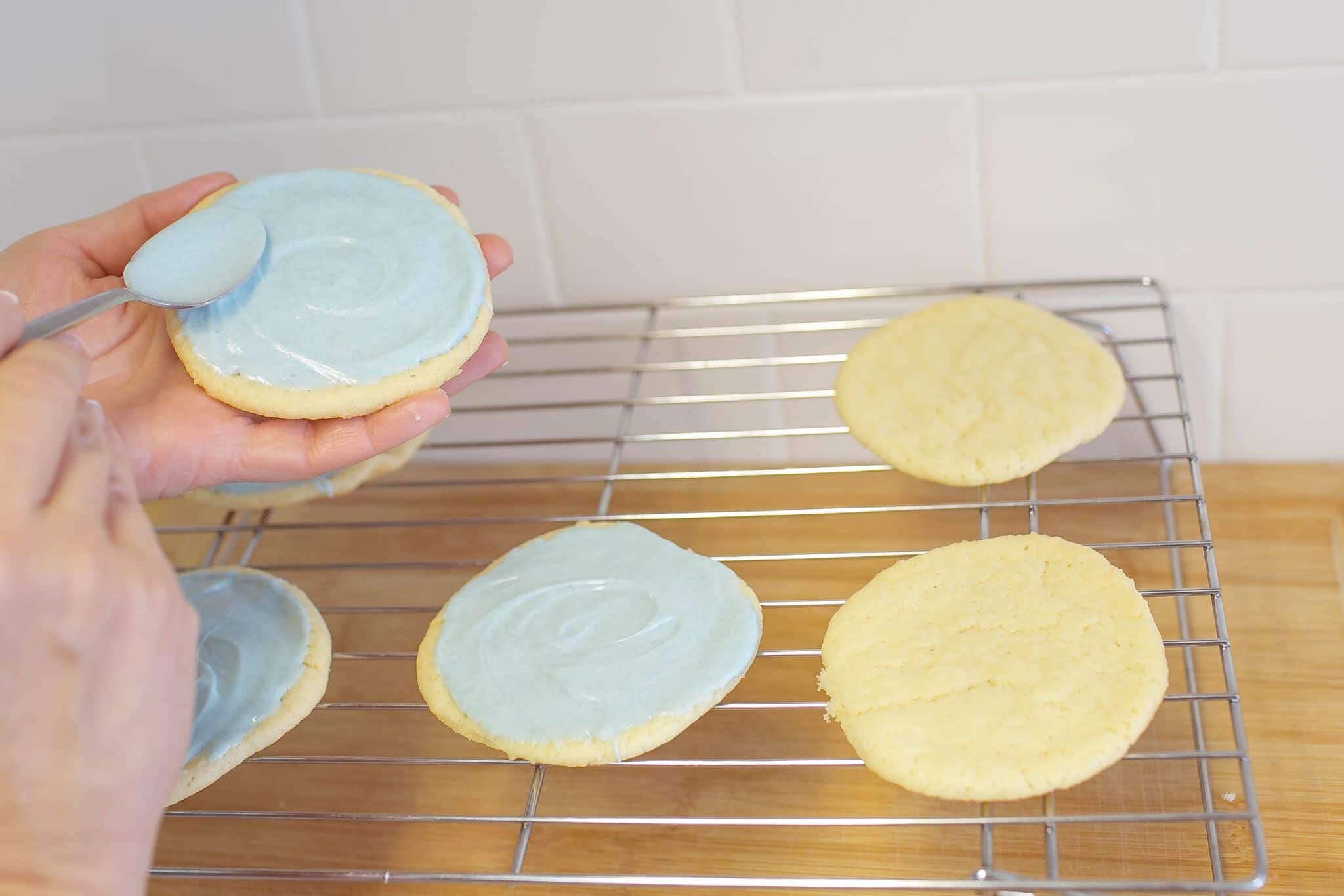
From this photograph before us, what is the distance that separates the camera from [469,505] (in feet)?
4.37

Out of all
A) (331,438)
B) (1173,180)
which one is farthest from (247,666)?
(1173,180)

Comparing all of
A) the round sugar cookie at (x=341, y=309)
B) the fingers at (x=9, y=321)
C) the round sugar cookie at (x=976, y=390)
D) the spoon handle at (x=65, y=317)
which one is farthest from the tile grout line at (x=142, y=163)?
the round sugar cookie at (x=976, y=390)

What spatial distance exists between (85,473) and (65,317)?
157 millimetres

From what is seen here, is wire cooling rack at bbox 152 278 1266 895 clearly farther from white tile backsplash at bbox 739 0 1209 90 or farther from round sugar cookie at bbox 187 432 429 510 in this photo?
white tile backsplash at bbox 739 0 1209 90

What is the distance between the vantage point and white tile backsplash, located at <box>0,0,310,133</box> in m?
1.20

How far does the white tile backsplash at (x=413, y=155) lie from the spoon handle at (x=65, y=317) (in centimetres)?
48

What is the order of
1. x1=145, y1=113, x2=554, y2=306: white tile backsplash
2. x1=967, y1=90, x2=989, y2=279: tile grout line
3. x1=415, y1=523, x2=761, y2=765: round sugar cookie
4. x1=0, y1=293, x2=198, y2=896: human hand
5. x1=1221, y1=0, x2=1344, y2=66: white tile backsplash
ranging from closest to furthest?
x1=0, y1=293, x2=198, y2=896: human hand → x1=415, y1=523, x2=761, y2=765: round sugar cookie → x1=1221, y1=0, x2=1344, y2=66: white tile backsplash → x1=967, y1=90, x2=989, y2=279: tile grout line → x1=145, y1=113, x2=554, y2=306: white tile backsplash

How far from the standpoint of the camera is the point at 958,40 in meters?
1.09

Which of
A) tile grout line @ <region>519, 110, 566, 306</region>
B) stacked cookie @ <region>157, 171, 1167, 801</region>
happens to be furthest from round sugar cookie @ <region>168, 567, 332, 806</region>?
tile grout line @ <region>519, 110, 566, 306</region>

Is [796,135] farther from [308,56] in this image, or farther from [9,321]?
[9,321]

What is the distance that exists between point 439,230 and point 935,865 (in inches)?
24.9

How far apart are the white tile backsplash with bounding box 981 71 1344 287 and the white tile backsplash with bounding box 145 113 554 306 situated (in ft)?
1.55

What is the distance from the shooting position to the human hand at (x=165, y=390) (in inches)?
36.2

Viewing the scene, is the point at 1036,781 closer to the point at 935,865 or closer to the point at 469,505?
the point at 935,865
